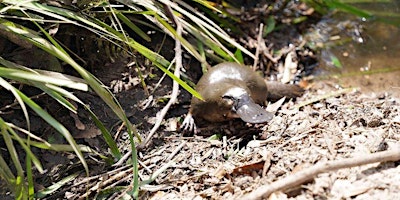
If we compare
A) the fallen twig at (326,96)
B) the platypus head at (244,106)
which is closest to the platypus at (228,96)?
the platypus head at (244,106)

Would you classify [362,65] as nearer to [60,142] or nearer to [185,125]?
[185,125]

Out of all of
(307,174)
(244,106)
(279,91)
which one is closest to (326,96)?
(279,91)

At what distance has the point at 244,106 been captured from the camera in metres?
3.28

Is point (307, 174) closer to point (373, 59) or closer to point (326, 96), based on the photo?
point (326, 96)

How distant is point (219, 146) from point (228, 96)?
1.28ft

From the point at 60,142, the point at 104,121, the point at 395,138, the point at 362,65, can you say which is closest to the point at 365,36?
the point at 362,65

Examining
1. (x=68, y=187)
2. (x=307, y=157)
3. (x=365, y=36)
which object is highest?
(x=365, y=36)

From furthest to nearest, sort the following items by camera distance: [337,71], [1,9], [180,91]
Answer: [337,71] → [180,91] → [1,9]

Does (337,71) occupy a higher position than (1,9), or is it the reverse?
(1,9)

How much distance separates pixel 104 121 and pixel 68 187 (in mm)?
484

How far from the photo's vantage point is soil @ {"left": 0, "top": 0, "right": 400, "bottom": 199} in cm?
245

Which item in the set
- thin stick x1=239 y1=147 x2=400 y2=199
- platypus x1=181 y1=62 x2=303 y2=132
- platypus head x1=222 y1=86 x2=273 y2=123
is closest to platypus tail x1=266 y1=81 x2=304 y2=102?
platypus x1=181 y1=62 x2=303 y2=132

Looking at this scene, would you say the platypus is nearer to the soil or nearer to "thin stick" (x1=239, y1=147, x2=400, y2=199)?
the soil

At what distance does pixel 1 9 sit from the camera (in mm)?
2641
